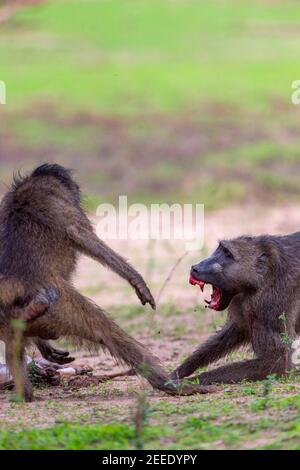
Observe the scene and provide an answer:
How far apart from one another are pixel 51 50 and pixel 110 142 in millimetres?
6139

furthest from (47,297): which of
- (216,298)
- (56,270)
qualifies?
(216,298)

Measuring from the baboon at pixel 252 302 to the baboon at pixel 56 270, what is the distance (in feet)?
1.78

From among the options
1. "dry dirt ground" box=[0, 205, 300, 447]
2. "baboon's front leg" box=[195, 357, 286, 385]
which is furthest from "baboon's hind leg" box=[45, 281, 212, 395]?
"baboon's front leg" box=[195, 357, 286, 385]

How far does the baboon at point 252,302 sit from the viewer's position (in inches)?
272

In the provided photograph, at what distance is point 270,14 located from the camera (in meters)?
28.5

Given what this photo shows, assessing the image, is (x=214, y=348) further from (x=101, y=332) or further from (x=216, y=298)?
(x=101, y=332)

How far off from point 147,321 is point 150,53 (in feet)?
49.2

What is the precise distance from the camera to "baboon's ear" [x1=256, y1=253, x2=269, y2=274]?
709 centimetres

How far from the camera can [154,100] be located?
21000 mm

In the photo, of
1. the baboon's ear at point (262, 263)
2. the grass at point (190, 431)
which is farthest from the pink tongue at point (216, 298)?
the grass at point (190, 431)

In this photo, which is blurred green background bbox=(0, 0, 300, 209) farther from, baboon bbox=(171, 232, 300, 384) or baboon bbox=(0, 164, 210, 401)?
baboon bbox=(0, 164, 210, 401)

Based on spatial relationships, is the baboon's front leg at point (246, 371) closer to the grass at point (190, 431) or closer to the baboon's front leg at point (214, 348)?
the baboon's front leg at point (214, 348)
